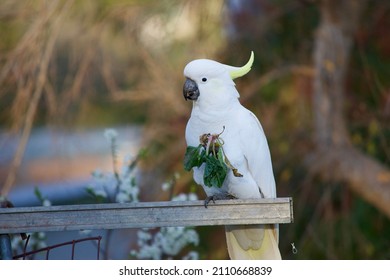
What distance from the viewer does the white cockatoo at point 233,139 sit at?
7.64ft

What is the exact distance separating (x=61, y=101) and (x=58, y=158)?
33 cm

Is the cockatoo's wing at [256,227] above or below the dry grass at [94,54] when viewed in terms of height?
below

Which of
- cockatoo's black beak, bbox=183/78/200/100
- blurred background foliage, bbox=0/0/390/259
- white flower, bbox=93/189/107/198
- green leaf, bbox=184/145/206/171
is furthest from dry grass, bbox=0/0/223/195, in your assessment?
green leaf, bbox=184/145/206/171

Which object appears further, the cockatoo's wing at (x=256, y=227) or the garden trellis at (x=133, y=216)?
the cockatoo's wing at (x=256, y=227)

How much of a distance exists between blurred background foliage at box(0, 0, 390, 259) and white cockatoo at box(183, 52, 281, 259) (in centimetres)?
113

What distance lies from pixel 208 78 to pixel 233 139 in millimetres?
222

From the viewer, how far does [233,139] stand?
234 centimetres

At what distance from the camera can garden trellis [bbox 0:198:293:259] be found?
1933 mm

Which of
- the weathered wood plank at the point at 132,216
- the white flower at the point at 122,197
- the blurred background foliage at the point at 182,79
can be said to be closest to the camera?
→ the weathered wood plank at the point at 132,216

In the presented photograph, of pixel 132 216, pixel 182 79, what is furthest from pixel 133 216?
pixel 182 79

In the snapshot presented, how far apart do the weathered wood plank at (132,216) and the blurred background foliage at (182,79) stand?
1.34m

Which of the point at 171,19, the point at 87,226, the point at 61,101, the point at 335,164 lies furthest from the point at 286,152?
the point at 87,226

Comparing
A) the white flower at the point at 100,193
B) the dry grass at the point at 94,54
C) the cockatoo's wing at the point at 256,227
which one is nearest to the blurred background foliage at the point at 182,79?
the dry grass at the point at 94,54

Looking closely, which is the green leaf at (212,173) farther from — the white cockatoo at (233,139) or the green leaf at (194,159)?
the white cockatoo at (233,139)
